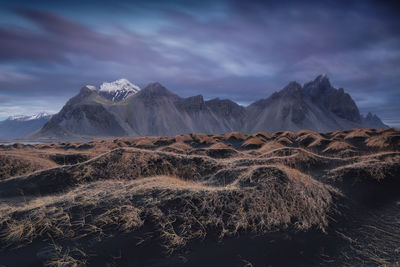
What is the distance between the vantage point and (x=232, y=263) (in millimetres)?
4625

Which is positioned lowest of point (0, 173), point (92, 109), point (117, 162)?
point (0, 173)

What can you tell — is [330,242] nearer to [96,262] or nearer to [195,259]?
[195,259]

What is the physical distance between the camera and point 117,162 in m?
11.0

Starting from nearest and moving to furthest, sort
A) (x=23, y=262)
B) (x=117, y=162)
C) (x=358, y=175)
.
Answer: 1. (x=23, y=262)
2. (x=358, y=175)
3. (x=117, y=162)

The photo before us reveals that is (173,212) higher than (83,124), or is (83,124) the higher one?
(83,124)

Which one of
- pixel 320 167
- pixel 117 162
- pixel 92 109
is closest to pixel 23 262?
pixel 117 162

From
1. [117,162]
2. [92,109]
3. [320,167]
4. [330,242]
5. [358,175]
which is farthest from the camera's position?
[92,109]

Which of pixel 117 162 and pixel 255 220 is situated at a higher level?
pixel 117 162

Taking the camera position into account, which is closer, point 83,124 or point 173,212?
point 173,212

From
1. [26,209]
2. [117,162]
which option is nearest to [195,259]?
[26,209]

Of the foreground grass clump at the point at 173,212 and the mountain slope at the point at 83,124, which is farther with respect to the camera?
the mountain slope at the point at 83,124

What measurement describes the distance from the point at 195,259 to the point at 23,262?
365 cm

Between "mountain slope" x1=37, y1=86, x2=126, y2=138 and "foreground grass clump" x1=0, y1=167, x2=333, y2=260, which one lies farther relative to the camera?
"mountain slope" x1=37, y1=86, x2=126, y2=138

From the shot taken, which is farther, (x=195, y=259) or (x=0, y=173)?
(x=0, y=173)
